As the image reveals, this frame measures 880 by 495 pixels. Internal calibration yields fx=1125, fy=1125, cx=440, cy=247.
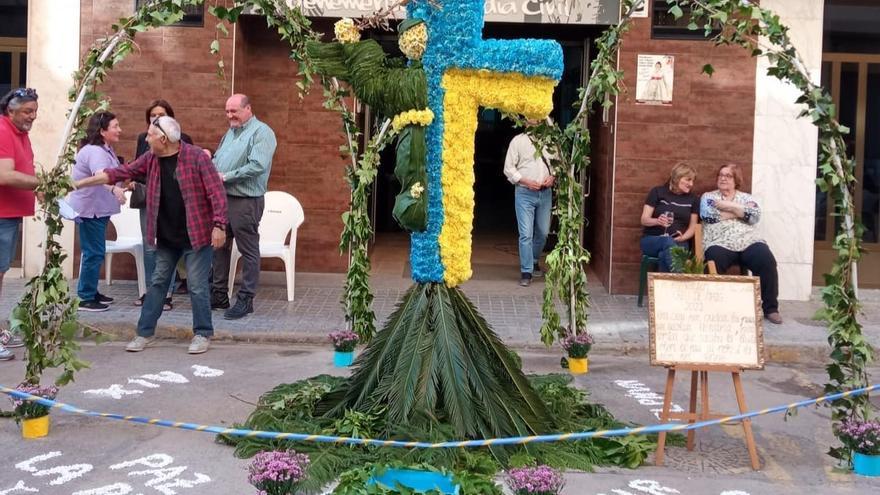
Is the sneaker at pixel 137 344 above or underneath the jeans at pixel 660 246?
underneath

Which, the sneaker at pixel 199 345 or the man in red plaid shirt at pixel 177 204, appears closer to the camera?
the man in red plaid shirt at pixel 177 204

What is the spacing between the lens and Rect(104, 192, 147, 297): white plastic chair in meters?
10.9

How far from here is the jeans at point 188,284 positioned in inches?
353

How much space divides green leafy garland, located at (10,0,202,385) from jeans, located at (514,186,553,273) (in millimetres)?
6018

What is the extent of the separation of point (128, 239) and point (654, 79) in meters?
5.55

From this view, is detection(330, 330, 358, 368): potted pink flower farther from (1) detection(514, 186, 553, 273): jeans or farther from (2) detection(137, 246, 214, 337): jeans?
(1) detection(514, 186, 553, 273): jeans

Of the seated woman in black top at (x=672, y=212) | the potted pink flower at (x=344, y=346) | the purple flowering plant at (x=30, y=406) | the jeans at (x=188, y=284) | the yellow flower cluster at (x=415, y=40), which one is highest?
the yellow flower cluster at (x=415, y=40)

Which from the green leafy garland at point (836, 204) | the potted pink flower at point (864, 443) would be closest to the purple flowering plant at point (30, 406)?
the green leafy garland at point (836, 204)

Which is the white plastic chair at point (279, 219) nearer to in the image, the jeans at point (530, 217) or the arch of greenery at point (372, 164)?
the jeans at point (530, 217)

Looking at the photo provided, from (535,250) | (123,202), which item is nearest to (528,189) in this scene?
(535,250)

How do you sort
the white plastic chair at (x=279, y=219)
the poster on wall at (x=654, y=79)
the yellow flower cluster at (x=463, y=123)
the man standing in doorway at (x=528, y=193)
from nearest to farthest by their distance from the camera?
the yellow flower cluster at (x=463, y=123) < the white plastic chair at (x=279, y=219) < the poster on wall at (x=654, y=79) < the man standing in doorway at (x=528, y=193)

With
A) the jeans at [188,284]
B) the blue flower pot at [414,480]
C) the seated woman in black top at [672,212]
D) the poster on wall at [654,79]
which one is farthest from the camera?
the poster on wall at [654,79]

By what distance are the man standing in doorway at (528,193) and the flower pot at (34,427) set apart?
6.50 meters

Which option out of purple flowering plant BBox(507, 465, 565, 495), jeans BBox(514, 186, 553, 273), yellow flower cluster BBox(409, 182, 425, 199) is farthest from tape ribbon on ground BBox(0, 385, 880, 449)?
jeans BBox(514, 186, 553, 273)
